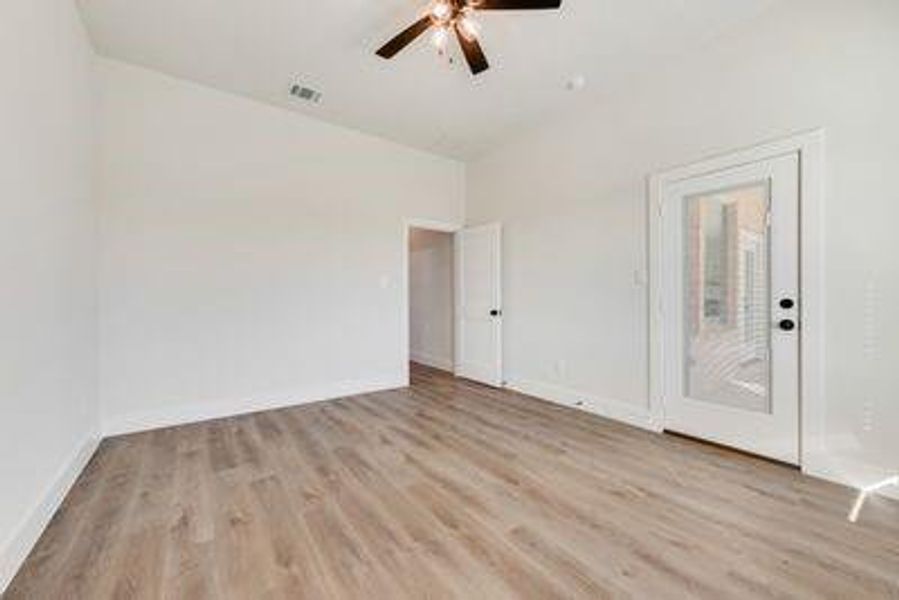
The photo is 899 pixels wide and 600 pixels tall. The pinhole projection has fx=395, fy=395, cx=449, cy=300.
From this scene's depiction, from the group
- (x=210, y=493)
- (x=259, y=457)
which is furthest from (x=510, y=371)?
(x=210, y=493)

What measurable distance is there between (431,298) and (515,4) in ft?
15.3

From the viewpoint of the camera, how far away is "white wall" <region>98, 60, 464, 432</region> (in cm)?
337

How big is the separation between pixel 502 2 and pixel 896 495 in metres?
3.56

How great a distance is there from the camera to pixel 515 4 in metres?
2.20

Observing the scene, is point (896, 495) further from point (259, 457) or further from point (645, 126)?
point (259, 457)

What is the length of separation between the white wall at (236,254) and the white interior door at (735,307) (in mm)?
3068

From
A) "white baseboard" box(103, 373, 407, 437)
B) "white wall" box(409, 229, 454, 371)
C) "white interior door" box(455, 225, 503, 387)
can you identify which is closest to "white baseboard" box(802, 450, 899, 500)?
"white interior door" box(455, 225, 503, 387)

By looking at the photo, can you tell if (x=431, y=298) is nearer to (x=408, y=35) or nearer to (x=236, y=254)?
(x=236, y=254)

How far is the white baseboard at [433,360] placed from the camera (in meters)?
6.05

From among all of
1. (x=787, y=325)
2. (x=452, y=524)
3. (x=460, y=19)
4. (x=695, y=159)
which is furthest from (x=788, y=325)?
(x=460, y=19)

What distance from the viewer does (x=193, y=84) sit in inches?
145

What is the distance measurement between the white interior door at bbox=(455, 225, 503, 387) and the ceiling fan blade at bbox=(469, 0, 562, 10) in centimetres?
283

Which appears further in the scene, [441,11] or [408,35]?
[408,35]

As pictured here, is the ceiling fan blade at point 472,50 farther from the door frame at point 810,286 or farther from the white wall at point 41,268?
the white wall at point 41,268
